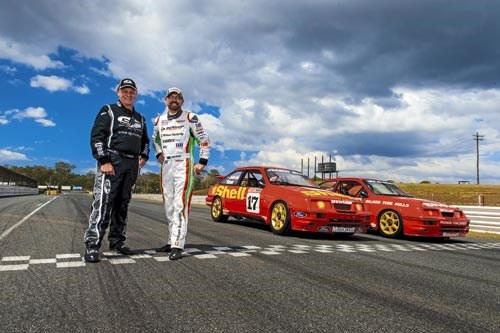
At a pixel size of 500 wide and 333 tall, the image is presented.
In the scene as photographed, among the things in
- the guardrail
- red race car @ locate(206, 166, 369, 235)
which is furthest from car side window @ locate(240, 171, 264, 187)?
the guardrail

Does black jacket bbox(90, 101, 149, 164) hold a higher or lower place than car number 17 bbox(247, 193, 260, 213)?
higher

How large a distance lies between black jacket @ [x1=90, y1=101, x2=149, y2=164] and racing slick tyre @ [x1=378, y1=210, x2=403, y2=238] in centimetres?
604

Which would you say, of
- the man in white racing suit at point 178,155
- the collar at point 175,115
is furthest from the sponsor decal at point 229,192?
the collar at point 175,115

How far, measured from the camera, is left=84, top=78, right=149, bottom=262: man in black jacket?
3982 mm

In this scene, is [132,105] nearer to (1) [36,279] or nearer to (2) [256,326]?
(1) [36,279]

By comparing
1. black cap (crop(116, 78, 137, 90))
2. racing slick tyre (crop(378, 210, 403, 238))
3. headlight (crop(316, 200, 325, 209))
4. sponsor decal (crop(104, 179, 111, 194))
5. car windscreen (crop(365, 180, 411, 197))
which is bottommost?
racing slick tyre (crop(378, 210, 403, 238))

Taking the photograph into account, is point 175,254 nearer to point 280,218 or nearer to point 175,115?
point 175,115

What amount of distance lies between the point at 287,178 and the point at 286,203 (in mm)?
1171

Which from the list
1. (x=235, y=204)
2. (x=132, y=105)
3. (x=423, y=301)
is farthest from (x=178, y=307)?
(x=235, y=204)

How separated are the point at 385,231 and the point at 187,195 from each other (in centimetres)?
555

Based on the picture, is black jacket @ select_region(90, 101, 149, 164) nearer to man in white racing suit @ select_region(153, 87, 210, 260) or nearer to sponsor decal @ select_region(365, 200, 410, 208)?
man in white racing suit @ select_region(153, 87, 210, 260)

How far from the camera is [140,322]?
6.70 feet

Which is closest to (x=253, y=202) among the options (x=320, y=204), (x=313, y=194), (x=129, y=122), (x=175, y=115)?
(x=313, y=194)

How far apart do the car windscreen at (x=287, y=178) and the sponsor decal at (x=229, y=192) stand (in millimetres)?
792
